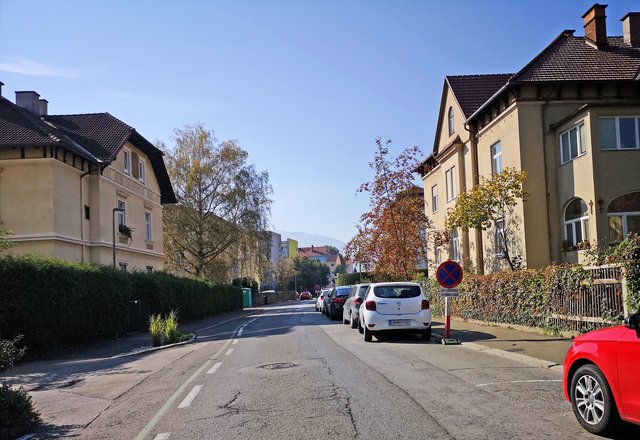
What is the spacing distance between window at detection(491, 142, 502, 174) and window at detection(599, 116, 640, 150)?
16.1 feet

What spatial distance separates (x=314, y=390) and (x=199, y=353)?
7.42 m

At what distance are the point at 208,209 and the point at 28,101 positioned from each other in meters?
17.6

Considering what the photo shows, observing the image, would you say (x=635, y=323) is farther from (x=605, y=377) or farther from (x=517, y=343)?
(x=517, y=343)

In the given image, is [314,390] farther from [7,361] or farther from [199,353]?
[199,353]

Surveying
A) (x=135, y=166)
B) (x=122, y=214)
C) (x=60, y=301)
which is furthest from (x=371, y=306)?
(x=135, y=166)

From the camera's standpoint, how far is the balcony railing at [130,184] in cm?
3128

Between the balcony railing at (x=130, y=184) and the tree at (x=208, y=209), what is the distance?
249 inches

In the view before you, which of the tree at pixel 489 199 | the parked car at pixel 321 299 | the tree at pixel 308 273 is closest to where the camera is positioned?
the tree at pixel 489 199

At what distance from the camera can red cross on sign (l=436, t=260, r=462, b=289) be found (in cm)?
1518

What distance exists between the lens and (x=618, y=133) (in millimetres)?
19781

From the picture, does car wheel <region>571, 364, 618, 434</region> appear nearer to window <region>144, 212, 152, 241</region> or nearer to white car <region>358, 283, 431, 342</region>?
Result: white car <region>358, 283, 431, 342</region>

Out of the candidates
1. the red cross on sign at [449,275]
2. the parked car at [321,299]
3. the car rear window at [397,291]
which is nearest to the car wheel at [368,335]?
the car rear window at [397,291]

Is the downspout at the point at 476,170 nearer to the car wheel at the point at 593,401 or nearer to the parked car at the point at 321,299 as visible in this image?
the parked car at the point at 321,299

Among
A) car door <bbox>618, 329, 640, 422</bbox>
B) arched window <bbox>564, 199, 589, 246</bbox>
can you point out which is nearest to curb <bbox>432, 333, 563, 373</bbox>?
car door <bbox>618, 329, 640, 422</bbox>
